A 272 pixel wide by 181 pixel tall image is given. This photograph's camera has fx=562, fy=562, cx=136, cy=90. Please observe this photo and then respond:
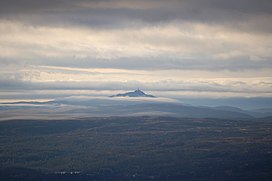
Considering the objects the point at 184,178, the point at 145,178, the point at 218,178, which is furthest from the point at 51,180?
the point at 218,178

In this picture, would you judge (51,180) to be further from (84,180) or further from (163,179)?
(163,179)

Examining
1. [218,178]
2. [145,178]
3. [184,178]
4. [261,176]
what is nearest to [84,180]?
[145,178]

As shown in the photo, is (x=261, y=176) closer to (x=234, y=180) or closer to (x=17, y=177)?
(x=234, y=180)

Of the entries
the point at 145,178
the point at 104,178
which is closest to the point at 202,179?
the point at 145,178

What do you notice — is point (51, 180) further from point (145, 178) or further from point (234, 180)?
point (234, 180)

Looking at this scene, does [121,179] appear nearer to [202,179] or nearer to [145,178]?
[145,178]
